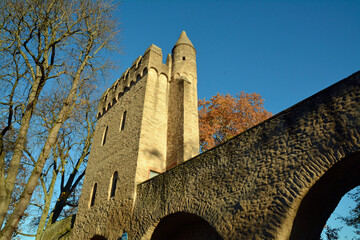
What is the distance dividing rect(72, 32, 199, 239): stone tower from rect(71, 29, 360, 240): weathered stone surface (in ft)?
0.32

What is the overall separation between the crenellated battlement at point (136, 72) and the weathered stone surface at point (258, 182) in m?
4.47

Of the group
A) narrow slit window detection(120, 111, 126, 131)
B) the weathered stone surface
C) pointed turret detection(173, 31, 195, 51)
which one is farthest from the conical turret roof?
the weathered stone surface

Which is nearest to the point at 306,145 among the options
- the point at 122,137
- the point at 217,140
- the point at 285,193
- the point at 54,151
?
the point at 285,193

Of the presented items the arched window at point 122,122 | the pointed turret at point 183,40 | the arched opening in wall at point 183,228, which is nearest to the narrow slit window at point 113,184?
the arched window at point 122,122

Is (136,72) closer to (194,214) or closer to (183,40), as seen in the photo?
(183,40)

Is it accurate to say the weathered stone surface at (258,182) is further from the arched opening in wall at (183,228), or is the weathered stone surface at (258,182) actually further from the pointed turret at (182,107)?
the pointed turret at (182,107)

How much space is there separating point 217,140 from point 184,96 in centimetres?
806

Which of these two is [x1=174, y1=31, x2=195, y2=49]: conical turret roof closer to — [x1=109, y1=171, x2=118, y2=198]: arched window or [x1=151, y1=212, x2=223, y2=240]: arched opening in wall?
[x1=109, y1=171, x2=118, y2=198]: arched window

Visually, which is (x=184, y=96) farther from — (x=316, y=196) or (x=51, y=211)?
(x=51, y=211)

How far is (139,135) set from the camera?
11398 millimetres

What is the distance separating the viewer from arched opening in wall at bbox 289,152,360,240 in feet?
16.8

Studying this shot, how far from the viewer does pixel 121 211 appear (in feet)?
32.5

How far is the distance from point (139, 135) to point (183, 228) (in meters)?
4.40

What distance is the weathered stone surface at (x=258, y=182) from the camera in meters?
5.00
